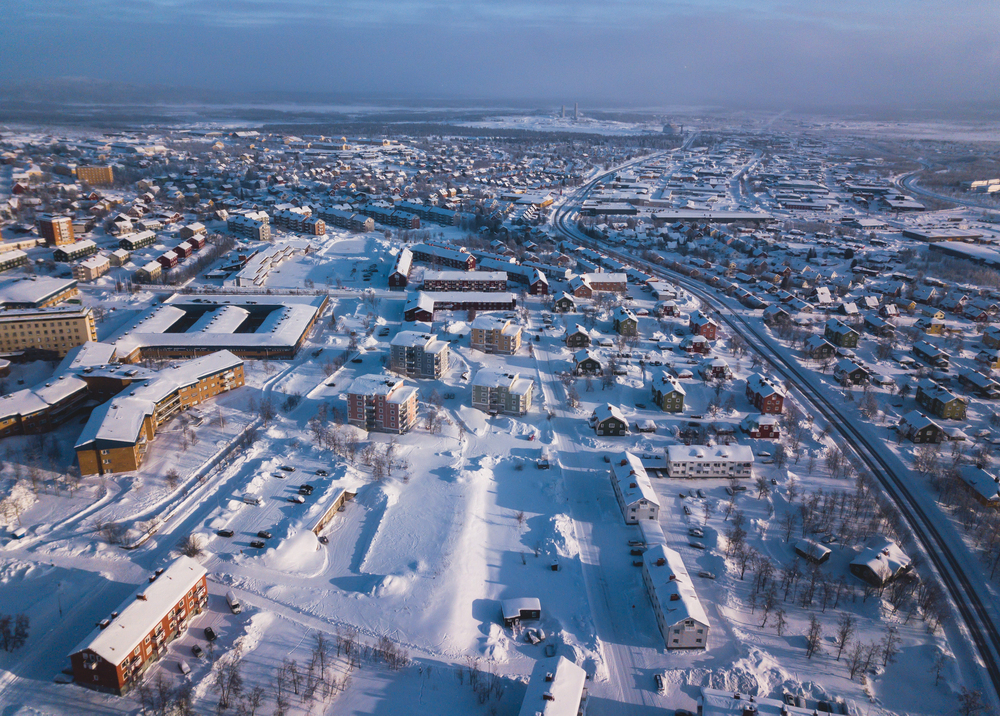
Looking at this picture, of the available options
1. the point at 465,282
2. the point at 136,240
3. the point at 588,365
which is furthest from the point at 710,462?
the point at 136,240

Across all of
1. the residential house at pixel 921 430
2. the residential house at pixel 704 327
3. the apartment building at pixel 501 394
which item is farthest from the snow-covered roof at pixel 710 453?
the residential house at pixel 704 327

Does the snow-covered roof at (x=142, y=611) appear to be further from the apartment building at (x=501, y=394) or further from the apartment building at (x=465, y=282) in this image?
the apartment building at (x=465, y=282)

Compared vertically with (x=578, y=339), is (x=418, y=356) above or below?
above

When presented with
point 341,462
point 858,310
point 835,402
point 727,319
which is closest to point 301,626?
point 341,462

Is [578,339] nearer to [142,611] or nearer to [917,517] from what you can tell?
[917,517]

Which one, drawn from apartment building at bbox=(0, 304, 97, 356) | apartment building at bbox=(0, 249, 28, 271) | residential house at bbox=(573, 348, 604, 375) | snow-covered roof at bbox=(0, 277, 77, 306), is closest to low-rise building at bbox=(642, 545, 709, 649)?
residential house at bbox=(573, 348, 604, 375)
